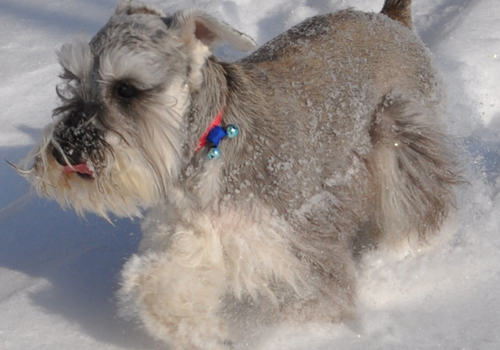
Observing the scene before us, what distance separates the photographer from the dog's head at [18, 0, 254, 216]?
8.15 feet

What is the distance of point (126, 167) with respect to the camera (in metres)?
2.60

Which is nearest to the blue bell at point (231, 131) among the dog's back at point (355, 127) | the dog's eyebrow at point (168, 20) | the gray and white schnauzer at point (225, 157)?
the gray and white schnauzer at point (225, 157)

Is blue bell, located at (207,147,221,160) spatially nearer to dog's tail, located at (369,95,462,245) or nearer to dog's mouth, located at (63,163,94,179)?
dog's mouth, located at (63,163,94,179)

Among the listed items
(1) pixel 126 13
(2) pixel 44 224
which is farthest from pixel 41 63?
(1) pixel 126 13

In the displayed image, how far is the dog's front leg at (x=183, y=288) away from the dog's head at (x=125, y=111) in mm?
249

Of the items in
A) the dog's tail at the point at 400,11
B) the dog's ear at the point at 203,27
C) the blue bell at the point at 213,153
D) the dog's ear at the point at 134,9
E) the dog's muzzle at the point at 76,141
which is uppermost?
the dog's tail at the point at 400,11

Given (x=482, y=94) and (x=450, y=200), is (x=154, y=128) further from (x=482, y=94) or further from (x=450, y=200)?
(x=482, y=94)

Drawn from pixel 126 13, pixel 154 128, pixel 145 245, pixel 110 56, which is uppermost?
pixel 126 13

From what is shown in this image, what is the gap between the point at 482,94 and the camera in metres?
4.96

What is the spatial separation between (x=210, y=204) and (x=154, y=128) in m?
0.39

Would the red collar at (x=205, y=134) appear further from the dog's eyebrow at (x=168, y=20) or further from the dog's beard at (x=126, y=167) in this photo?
the dog's eyebrow at (x=168, y=20)

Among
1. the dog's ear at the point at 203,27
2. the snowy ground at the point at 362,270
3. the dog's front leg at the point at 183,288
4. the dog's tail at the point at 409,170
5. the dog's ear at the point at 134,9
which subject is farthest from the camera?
the dog's tail at the point at 409,170

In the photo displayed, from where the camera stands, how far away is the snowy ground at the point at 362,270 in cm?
306

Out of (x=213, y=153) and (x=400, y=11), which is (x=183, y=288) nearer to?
(x=213, y=153)
